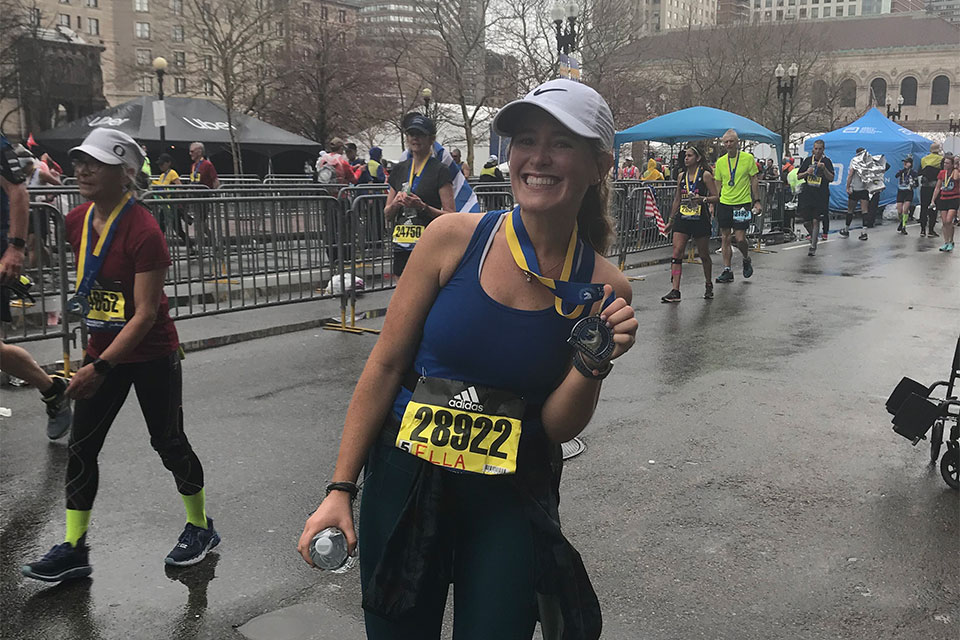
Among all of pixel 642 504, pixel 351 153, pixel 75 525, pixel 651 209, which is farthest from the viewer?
pixel 351 153

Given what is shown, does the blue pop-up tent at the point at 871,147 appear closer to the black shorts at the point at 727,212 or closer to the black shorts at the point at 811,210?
the black shorts at the point at 811,210

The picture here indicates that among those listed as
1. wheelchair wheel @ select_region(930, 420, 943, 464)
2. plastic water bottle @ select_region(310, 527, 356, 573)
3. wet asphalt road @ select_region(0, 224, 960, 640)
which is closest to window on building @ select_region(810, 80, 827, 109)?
wet asphalt road @ select_region(0, 224, 960, 640)

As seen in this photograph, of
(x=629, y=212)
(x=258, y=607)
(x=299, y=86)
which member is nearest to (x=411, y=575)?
(x=258, y=607)

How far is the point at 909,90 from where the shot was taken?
314ft

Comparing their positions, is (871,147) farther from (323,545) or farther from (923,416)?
(323,545)

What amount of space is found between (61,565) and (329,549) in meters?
2.31

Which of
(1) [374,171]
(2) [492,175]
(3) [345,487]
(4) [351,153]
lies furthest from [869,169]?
(3) [345,487]

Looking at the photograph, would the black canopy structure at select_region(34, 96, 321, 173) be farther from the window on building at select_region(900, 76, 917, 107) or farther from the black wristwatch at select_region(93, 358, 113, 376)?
the window on building at select_region(900, 76, 917, 107)

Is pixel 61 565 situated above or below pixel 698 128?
below

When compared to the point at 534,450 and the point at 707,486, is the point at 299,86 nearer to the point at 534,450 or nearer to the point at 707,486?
the point at 707,486

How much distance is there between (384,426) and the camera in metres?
2.11

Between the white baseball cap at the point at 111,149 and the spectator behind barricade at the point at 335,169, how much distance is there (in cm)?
1381

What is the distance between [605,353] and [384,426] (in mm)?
585

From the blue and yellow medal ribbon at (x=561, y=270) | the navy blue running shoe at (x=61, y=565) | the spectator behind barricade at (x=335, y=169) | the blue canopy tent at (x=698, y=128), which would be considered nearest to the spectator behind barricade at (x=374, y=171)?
the spectator behind barricade at (x=335, y=169)
